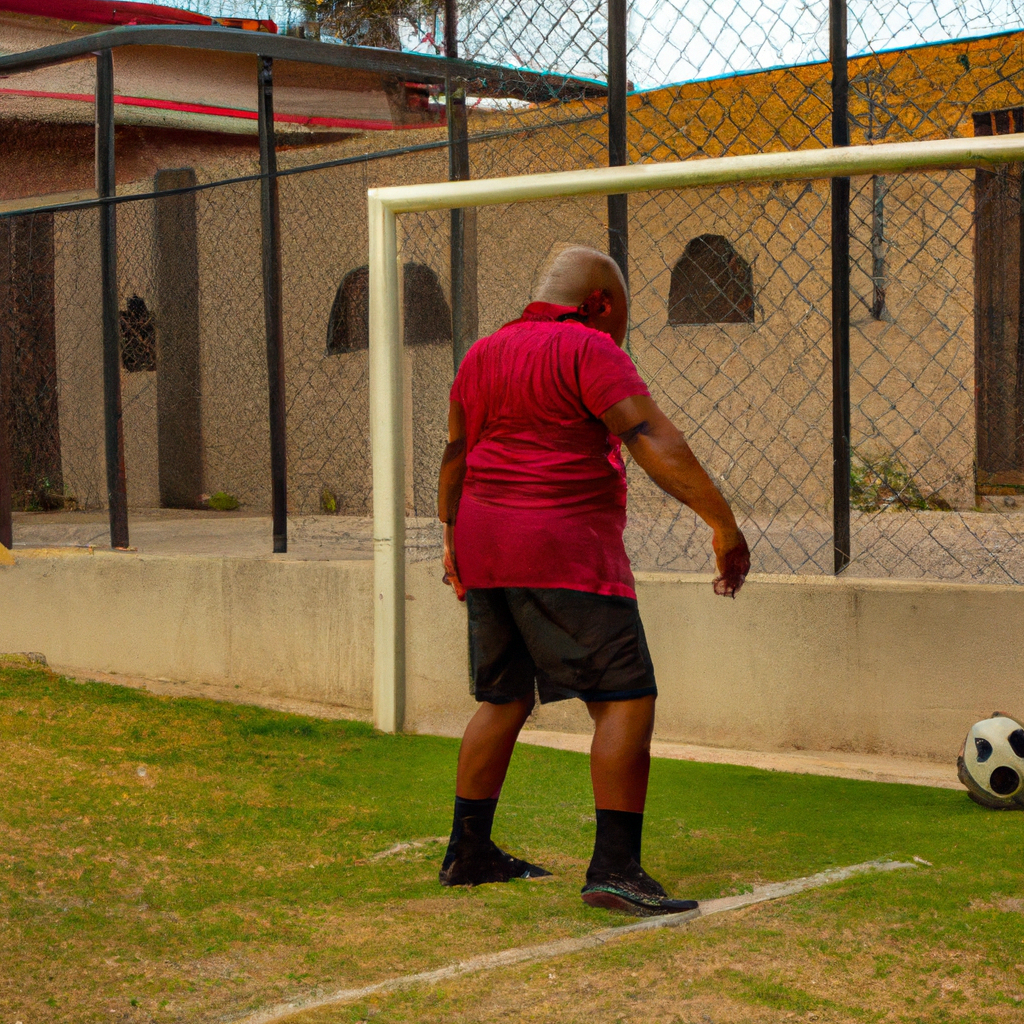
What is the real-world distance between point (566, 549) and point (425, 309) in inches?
104

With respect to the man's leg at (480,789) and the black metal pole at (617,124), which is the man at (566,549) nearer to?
the man's leg at (480,789)

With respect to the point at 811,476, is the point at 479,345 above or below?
above

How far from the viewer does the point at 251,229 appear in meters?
10.6

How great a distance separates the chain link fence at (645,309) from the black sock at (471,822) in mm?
1885

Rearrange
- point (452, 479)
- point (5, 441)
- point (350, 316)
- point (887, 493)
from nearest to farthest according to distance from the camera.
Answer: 1. point (452, 479)
2. point (887, 493)
3. point (5, 441)
4. point (350, 316)

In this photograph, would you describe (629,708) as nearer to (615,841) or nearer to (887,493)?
(615,841)

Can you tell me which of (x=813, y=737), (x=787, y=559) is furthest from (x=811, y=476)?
(x=813, y=737)

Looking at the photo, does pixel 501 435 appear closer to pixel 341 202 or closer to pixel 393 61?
pixel 393 61

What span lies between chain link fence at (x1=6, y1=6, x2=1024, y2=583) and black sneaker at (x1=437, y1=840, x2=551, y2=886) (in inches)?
74.4

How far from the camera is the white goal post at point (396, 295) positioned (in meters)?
4.29

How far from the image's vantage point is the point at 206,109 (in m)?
11.7

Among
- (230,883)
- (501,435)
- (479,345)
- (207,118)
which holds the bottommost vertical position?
(230,883)

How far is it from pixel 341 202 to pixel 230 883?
7401 millimetres

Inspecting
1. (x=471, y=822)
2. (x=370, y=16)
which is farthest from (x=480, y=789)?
(x=370, y=16)
